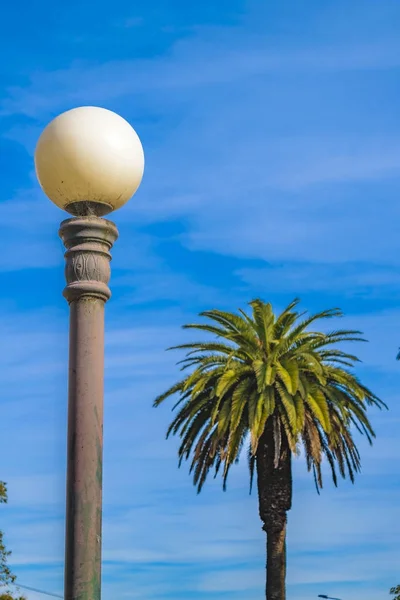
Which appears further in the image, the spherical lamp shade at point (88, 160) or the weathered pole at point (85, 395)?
the spherical lamp shade at point (88, 160)

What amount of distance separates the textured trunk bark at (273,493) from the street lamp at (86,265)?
2619 centimetres

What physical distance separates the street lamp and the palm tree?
24.4 m

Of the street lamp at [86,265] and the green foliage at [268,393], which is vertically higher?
the green foliage at [268,393]

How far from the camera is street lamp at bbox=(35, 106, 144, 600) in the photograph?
23.1 ft

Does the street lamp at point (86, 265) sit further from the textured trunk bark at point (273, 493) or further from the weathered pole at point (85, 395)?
the textured trunk bark at point (273, 493)

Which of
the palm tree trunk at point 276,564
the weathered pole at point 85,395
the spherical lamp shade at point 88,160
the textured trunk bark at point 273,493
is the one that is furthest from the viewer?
the textured trunk bark at point 273,493

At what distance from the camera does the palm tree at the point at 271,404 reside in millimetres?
32688

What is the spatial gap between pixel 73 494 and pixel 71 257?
1.63 m

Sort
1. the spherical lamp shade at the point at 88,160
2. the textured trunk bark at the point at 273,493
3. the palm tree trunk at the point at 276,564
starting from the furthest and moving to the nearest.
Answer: the textured trunk bark at the point at 273,493 < the palm tree trunk at the point at 276,564 < the spherical lamp shade at the point at 88,160

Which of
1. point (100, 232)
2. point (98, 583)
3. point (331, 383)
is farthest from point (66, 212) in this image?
point (331, 383)

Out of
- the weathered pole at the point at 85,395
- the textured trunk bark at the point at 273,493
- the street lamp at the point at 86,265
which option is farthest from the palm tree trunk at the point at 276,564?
the weathered pole at the point at 85,395

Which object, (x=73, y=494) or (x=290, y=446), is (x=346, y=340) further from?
(x=73, y=494)

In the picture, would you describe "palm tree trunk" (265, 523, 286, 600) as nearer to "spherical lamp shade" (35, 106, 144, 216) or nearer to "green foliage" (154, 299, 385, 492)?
"green foliage" (154, 299, 385, 492)

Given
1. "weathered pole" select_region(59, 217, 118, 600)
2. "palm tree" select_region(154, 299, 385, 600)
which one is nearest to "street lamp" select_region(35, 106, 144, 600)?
"weathered pole" select_region(59, 217, 118, 600)
